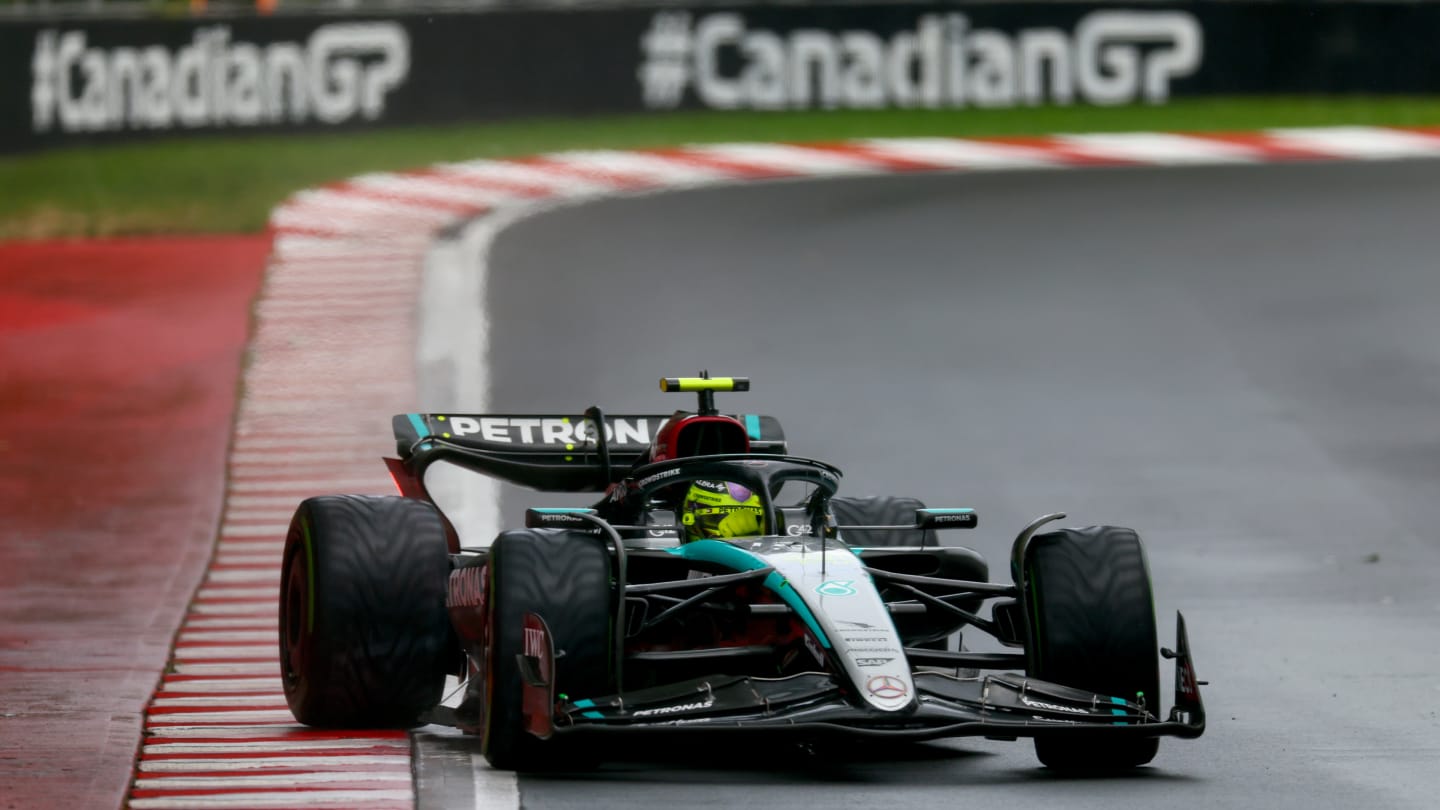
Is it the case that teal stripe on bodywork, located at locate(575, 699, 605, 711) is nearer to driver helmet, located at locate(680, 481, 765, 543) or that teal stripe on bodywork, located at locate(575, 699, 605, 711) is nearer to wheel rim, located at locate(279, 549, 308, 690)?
driver helmet, located at locate(680, 481, 765, 543)

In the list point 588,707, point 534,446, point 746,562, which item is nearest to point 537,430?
point 534,446

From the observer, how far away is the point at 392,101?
86.9ft

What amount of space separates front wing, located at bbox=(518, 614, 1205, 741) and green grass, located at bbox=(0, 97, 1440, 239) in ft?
51.2

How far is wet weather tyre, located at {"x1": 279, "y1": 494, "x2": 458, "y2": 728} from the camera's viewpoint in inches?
381

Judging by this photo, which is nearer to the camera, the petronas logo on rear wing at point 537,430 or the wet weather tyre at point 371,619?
the wet weather tyre at point 371,619

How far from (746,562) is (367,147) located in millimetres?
17773

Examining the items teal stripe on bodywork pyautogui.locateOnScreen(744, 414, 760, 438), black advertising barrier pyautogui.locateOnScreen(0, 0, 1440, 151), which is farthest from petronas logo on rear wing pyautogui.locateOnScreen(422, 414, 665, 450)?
black advertising barrier pyautogui.locateOnScreen(0, 0, 1440, 151)

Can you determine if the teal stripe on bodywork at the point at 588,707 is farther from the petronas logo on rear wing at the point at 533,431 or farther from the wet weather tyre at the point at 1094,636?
the petronas logo on rear wing at the point at 533,431

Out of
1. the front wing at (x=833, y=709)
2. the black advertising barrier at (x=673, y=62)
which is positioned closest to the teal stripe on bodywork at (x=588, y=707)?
the front wing at (x=833, y=709)

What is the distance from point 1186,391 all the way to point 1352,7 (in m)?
10.8

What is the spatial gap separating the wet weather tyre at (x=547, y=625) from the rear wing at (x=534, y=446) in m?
2.51

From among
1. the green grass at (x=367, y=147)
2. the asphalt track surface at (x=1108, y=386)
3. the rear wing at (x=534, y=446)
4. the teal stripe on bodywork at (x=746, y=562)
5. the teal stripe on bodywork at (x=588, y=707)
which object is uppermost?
the teal stripe on bodywork at (x=746, y=562)

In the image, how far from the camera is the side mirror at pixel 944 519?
9.73 m

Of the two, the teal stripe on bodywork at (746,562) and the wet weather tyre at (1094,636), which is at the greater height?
the teal stripe on bodywork at (746,562)
